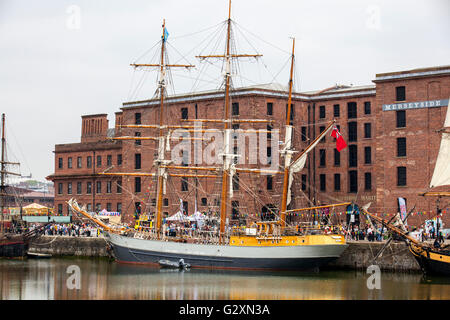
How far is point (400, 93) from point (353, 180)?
46.0ft

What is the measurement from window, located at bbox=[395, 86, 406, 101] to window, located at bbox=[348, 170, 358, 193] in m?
13.3

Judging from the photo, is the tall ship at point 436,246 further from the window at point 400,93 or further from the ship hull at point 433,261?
the window at point 400,93

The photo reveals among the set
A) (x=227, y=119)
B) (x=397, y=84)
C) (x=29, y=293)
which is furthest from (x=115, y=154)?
(x=29, y=293)

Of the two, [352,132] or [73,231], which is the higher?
[352,132]

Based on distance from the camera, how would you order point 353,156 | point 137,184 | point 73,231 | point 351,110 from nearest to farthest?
point 73,231
point 353,156
point 351,110
point 137,184

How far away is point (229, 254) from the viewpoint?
53750 millimetres

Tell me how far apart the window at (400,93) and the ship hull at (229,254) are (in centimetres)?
1890

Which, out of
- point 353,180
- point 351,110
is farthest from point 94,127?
point 353,180

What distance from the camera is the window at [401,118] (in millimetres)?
63875

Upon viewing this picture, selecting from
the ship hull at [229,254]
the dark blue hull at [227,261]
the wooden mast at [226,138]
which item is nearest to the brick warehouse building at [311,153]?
the wooden mast at [226,138]

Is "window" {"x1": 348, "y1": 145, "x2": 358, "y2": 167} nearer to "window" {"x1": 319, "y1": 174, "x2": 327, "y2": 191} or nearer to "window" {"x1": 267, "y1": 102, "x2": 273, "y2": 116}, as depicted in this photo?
"window" {"x1": 319, "y1": 174, "x2": 327, "y2": 191}

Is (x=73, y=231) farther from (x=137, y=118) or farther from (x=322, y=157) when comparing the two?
(x=322, y=157)

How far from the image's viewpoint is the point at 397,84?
209 ft
